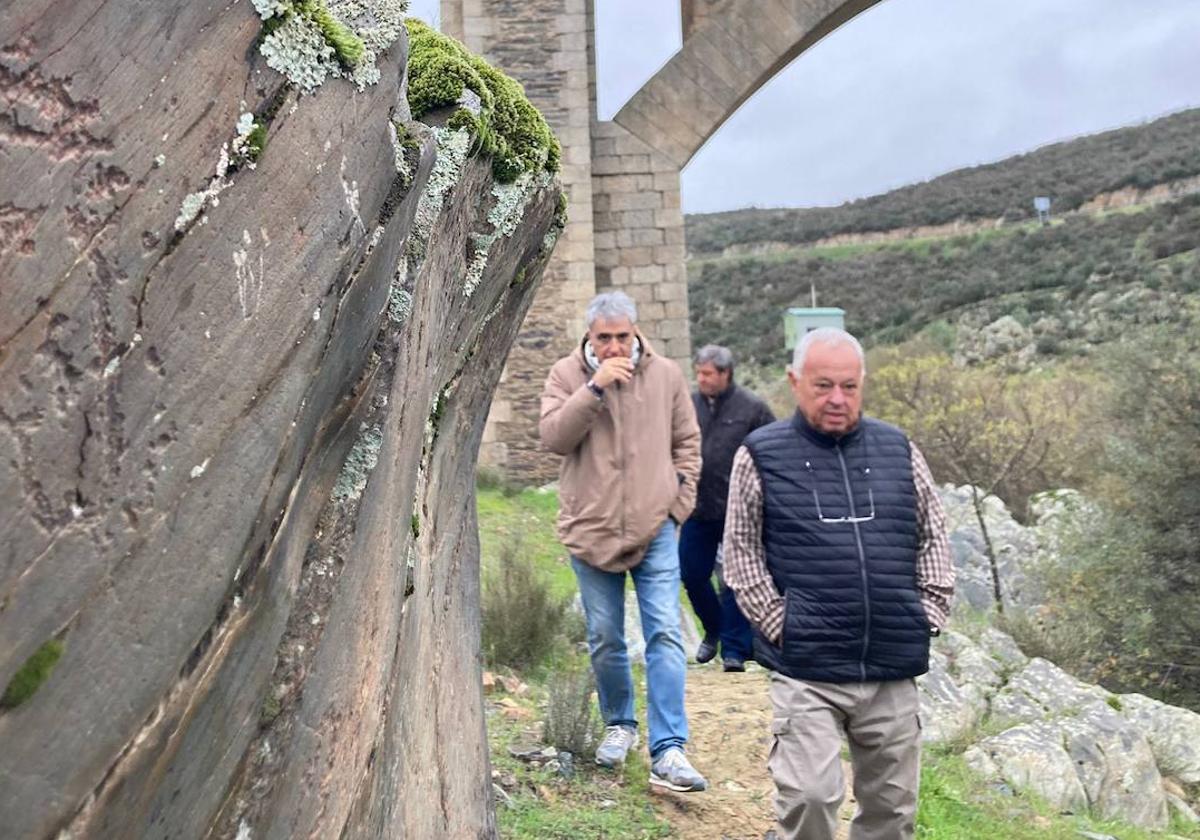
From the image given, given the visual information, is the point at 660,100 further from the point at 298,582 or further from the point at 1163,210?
the point at 1163,210

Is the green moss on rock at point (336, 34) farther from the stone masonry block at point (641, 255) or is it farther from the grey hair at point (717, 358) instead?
the stone masonry block at point (641, 255)

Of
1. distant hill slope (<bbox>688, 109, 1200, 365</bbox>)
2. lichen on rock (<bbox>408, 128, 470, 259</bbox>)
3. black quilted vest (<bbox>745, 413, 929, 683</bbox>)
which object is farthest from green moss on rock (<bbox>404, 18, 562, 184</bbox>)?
distant hill slope (<bbox>688, 109, 1200, 365</bbox>)

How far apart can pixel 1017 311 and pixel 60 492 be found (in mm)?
31423

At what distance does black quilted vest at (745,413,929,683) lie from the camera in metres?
3.17

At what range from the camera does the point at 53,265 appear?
127 cm

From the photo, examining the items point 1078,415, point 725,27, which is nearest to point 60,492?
point 725,27

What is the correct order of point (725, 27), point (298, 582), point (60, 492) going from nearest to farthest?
1. point (60, 492)
2. point (298, 582)
3. point (725, 27)

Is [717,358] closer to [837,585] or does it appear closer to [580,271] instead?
[837,585]

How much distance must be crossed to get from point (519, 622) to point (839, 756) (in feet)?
10.6

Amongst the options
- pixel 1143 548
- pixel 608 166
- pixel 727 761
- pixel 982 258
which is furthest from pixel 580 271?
pixel 982 258

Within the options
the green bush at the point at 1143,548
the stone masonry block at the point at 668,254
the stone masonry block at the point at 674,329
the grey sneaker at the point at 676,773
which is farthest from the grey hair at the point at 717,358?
the stone masonry block at the point at 668,254

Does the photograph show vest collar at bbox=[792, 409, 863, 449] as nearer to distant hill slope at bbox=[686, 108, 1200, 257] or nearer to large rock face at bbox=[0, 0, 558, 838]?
large rock face at bbox=[0, 0, 558, 838]

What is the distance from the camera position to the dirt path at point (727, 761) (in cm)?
431

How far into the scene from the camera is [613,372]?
4.22 m
